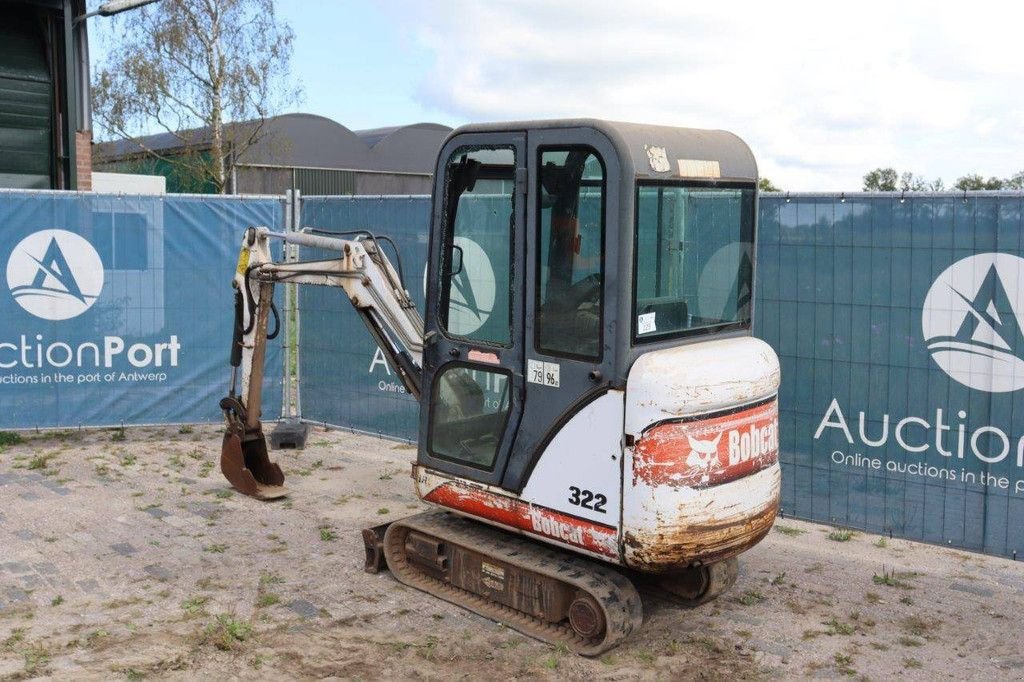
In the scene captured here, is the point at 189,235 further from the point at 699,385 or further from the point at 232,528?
the point at 699,385

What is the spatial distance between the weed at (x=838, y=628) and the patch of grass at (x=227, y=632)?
134 inches

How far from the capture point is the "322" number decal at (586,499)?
5.51m

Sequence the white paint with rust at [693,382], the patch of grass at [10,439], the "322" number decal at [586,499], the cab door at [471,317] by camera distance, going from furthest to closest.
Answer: the patch of grass at [10,439] → the cab door at [471,317] → the "322" number decal at [586,499] → the white paint with rust at [693,382]

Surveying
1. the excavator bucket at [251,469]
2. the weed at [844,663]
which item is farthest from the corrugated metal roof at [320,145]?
the weed at [844,663]

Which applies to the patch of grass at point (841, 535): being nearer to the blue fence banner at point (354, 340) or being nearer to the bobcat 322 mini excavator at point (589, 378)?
the bobcat 322 mini excavator at point (589, 378)

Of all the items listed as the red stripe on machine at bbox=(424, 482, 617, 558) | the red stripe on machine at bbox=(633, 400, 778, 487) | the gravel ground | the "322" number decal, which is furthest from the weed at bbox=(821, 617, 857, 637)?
the "322" number decal

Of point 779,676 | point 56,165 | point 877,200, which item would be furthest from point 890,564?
point 56,165

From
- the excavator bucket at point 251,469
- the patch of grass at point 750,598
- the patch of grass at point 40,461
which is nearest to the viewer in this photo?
the patch of grass at point 750,598

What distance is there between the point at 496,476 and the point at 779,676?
1.90 metres

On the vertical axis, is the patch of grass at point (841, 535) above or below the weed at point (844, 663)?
above

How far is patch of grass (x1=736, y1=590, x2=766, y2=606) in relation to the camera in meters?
6.52

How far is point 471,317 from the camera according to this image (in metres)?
6.29

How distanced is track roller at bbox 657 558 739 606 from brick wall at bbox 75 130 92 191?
11986mm

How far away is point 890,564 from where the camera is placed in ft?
23.8
